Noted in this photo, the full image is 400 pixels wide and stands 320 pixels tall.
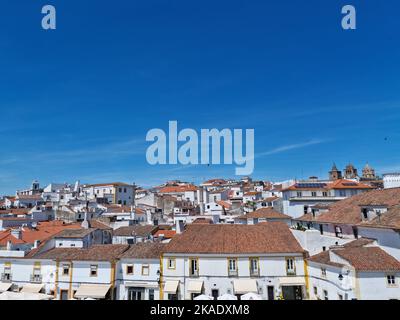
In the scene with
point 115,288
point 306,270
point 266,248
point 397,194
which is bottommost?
point 115,288

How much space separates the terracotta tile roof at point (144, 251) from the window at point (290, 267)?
9353 mm

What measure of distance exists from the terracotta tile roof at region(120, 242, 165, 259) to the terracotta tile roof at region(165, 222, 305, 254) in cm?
103

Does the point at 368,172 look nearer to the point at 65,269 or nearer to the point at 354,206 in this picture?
the point at 354,206

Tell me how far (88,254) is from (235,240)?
1142 centimetres

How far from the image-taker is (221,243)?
2344 cm

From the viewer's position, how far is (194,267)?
22.4 meters

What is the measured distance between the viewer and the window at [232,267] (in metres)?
22.0

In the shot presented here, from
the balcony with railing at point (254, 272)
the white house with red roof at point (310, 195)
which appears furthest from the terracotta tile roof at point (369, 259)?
the white house with red roof at point (310, 195)

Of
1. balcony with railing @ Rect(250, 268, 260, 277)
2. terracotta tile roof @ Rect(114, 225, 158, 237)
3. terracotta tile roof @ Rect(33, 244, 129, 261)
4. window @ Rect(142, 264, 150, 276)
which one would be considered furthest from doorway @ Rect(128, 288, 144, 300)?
terracotta tile roof @ Rect(114, 225, 158, 237)

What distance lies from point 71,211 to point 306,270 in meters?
47.6

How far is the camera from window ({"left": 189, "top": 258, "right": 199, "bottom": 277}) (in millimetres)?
22250
